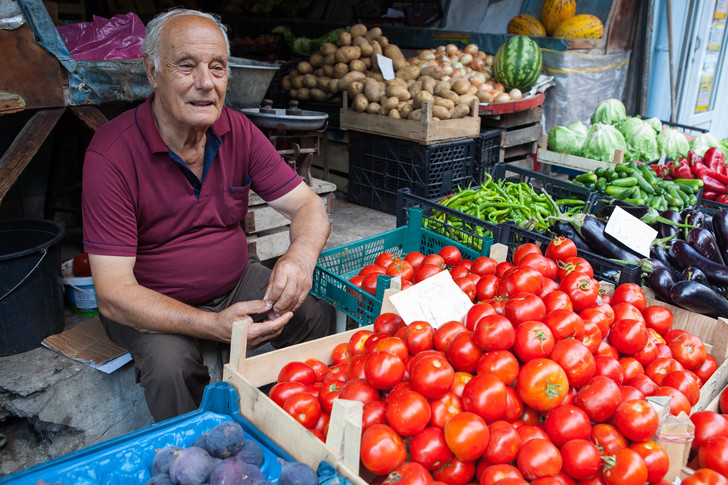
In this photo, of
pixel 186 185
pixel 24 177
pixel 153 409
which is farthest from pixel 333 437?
pixel 24 177

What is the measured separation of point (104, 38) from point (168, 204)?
2047mm

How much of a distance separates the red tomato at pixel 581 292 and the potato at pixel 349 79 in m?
3.83

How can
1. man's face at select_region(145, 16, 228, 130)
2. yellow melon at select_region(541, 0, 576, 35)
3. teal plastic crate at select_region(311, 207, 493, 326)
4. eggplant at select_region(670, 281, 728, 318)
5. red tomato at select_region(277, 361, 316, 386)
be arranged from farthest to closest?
1. yellow melon at select_region(541, 0, 576, 35)
2. teal plastic crate at select_region(311, 207, 493, 326)
3. eggplant at select_region(670, 281, 728, 318)
4. man's face at select_region(145, 16, 228, 130)
5. red tomato at select_region(277, 361, 316, 386)

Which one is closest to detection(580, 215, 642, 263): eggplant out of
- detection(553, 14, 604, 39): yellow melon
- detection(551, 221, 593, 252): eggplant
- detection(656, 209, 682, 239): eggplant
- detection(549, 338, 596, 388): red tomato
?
detection(551, 221, 593, 252): eggplant

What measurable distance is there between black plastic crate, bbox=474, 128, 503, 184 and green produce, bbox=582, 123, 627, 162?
3.06ft

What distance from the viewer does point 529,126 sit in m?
6.06

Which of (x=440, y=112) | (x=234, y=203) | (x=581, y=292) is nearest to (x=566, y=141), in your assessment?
(x=440, y=112)

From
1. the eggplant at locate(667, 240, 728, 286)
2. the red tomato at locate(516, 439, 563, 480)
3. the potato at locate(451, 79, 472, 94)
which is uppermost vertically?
the potato at locate(451, 79, 472, 94)

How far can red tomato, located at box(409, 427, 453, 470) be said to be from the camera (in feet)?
4.76

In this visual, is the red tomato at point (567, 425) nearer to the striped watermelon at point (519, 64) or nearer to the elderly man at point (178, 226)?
the elderly man at point (178, 226)

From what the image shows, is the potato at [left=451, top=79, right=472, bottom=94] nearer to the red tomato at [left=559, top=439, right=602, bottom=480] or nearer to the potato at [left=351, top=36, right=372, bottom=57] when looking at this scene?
the potato at [left=351, top=36, right=372, bottom=57]

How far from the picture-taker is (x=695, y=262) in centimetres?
282

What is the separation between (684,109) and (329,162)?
20.2 ft

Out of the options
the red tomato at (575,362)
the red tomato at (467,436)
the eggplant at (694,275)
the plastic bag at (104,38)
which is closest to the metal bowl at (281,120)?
the plastic bag at (104,38)
